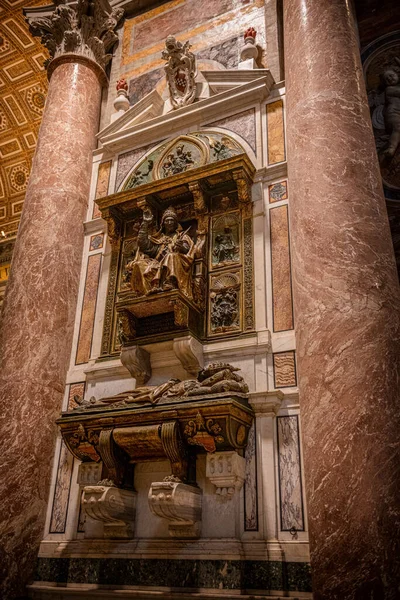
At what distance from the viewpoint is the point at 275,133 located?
7160mm

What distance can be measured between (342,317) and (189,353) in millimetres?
1817

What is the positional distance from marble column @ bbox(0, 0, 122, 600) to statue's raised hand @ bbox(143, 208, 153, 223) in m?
1.25

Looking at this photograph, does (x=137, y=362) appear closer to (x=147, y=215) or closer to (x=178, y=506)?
(x=178, y=506)

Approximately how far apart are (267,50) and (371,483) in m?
6.35

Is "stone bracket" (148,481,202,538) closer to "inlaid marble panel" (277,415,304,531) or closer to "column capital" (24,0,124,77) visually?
"inlaid marble panel" (277,415,304,531)

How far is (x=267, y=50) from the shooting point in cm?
805

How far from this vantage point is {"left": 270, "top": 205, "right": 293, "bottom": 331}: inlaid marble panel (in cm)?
595

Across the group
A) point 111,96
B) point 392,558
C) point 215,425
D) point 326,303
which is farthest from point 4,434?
point 111,96

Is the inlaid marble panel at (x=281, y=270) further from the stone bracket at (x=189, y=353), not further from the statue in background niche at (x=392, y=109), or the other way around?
the statue in background niche at (x=392, y=109)

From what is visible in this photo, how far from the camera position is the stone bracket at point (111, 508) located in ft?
17.7

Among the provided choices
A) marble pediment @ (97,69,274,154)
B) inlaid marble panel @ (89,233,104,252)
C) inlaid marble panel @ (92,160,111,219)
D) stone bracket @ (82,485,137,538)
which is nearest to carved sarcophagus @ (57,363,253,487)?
stone bracket @ (82,485,137,538)

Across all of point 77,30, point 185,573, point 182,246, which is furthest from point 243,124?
point 185,573

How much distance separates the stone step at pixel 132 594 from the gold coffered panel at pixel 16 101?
10417 millimetres

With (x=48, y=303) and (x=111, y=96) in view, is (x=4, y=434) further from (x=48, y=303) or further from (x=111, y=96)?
(x=111, y=96)
